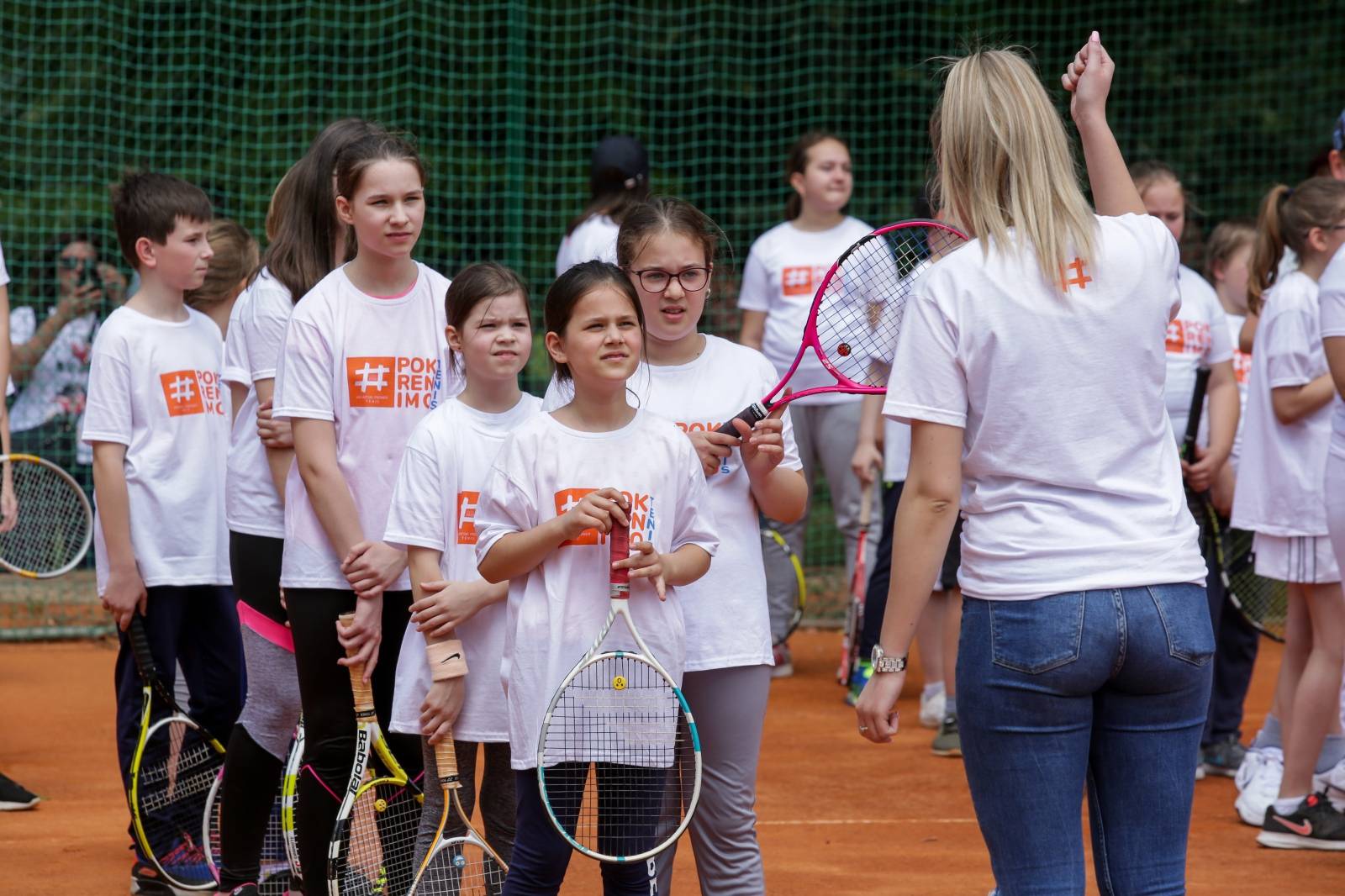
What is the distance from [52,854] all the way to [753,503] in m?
2.37

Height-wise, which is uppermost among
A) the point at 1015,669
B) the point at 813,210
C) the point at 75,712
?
the point at 813,210

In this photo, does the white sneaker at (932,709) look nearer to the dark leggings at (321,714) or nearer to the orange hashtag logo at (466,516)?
the dark leggings at (321,714)

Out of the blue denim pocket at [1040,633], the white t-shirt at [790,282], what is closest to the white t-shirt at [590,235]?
the white t-shirt at [790,282]

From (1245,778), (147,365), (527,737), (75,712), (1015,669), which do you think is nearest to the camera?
(1015,669)

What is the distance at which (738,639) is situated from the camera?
2982mm

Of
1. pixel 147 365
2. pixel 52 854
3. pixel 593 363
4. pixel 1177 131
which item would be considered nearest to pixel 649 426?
pixel 593 363

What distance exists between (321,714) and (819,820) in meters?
1.91

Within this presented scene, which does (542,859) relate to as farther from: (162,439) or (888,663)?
(162,439)

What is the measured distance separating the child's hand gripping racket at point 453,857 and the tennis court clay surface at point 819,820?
93cm

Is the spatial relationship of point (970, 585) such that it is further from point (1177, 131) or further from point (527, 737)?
point (1177, 131)

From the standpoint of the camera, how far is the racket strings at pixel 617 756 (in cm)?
270

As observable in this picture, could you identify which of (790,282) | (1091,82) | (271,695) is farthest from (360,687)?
(790,282)

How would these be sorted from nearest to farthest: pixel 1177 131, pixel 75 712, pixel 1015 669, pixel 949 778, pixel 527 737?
pixel 1015 669 < pixel 527 737 < pixel 949 778 < pixel 75 712 < pixel 1177 131

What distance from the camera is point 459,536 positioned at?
3.11 meters
